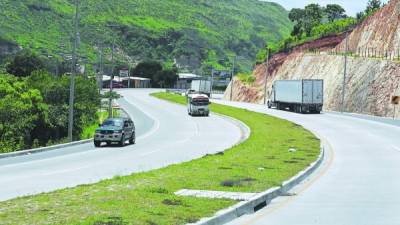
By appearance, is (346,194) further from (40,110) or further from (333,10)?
(333,10)

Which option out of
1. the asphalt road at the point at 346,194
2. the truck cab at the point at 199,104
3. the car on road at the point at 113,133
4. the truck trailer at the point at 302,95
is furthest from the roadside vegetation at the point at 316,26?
the asphalt road at the point at 346,194

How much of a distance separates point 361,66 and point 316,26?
58.5m

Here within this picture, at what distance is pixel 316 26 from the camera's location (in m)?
143

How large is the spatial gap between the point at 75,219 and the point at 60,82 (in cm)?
6911

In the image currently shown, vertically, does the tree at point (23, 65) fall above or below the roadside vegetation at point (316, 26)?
below

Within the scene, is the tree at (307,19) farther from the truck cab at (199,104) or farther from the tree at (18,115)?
the tree at (18,115)

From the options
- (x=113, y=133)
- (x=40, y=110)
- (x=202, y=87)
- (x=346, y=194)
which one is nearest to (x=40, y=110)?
(x=40, y=110)

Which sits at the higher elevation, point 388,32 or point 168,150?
point 388,32

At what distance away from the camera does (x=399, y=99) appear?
2751 inches

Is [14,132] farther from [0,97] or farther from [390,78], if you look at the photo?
[390,78]

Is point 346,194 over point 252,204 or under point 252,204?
under

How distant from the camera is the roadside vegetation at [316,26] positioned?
12481cm

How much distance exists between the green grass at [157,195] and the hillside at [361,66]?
5196 centimetres

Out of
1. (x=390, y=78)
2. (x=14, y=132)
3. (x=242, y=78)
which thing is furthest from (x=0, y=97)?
(x=242, y=78)
